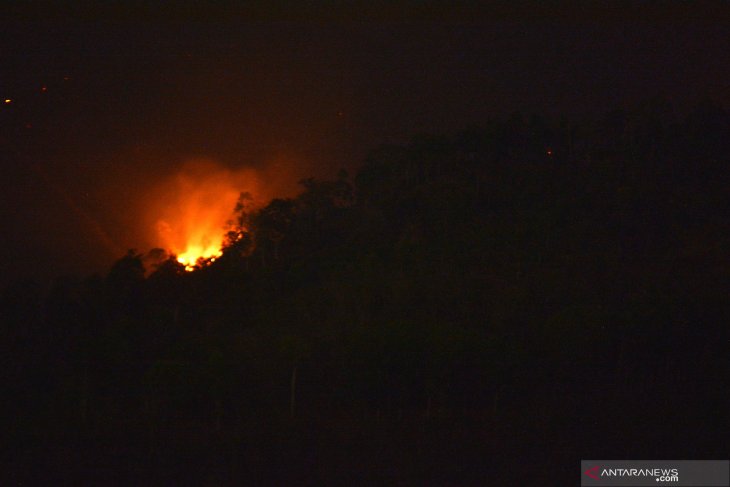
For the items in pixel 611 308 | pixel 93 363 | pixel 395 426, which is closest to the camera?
pixel 395 426

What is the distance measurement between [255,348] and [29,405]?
4.02 meters

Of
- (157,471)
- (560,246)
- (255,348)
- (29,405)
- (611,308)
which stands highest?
(560,246)

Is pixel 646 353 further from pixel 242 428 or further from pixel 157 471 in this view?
pixel 157 471

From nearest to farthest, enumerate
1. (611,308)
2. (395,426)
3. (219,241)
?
(395,426) → (611,308) → (219,241)

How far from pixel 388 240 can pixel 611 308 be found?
989 cm

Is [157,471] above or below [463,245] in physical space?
below

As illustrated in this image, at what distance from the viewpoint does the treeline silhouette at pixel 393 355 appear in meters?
10.3

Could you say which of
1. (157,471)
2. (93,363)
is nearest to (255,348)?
(93,363)

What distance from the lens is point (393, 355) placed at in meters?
12.4

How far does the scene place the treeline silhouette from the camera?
10.3 m

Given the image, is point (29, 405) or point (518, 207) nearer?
point (29, 405)

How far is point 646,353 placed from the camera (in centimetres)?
1330

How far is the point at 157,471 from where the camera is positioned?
985 cm

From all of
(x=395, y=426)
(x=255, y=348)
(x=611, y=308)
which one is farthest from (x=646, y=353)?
(x=255, y=348)
